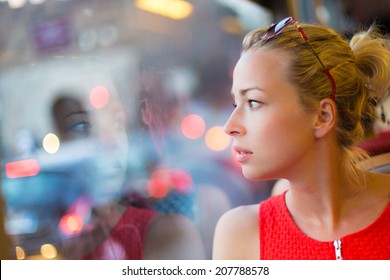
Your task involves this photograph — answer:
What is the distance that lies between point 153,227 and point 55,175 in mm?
340

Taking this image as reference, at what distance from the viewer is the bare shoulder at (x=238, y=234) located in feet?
4.79

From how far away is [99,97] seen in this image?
1.74 m

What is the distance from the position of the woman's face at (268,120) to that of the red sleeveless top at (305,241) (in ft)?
0.31

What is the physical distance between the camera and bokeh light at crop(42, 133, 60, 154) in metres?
1.77

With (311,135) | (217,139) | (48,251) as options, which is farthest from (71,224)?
(311,135)

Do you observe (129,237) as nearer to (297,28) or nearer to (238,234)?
(238,234)

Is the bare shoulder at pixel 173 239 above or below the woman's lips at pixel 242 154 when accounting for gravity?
below

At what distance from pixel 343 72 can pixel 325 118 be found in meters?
0.11

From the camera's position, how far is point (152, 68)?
1.69 metres

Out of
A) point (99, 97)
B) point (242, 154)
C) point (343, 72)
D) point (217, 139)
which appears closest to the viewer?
point (343, 72)

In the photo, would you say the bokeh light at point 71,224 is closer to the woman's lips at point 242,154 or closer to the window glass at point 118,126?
the window glass at point 118,126

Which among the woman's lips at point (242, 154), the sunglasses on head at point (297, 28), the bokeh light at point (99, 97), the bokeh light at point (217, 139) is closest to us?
the sunglasses on head at point (297, 28)

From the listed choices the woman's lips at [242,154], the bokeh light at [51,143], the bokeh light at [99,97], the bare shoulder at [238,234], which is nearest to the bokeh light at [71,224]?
the bokeh light at [51,143]
